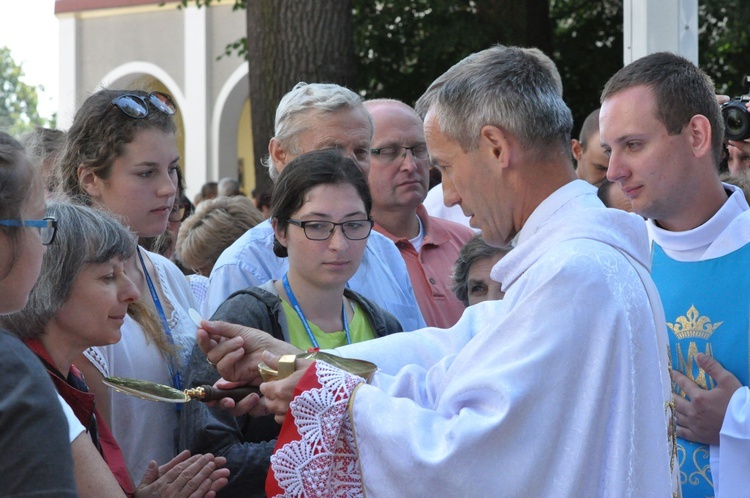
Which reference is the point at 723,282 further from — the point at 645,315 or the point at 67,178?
the point at 67,178

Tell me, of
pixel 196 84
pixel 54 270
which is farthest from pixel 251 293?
pixel 196 84

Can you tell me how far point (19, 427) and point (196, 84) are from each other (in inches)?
773

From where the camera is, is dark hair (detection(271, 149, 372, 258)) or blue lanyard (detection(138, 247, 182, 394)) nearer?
blue lanyard (detection(138, 247, 182, 394))

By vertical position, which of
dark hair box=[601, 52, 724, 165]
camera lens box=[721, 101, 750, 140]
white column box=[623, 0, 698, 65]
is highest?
white column box=[623, 0, 698, 65]

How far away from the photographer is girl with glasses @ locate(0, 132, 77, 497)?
6.27ft

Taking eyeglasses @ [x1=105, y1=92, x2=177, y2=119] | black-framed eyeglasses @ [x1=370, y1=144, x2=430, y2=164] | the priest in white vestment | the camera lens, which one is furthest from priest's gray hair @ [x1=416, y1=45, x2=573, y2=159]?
black-framed eyeglasses @ [x1=370, y1=144, x2=430, y2=164]

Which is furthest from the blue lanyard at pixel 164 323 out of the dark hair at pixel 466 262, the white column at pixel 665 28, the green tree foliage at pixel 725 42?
the green tree foliage at pixel 725 42

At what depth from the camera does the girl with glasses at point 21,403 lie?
1.91m

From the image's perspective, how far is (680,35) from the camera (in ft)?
18.7

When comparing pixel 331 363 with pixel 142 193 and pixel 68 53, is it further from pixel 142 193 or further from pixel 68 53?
pixel 68 53

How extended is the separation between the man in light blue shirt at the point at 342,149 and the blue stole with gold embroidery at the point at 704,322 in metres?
1.11

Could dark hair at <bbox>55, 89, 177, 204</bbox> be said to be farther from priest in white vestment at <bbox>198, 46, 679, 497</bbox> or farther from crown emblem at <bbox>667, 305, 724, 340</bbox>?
crown emblem at <bbox>667, 305, 724, 340</bbox>

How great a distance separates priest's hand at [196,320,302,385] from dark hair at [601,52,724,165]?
5.16ft

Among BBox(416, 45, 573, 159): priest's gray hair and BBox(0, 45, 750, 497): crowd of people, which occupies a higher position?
BBox(416, 45, 573, 159): priest's gray hair
